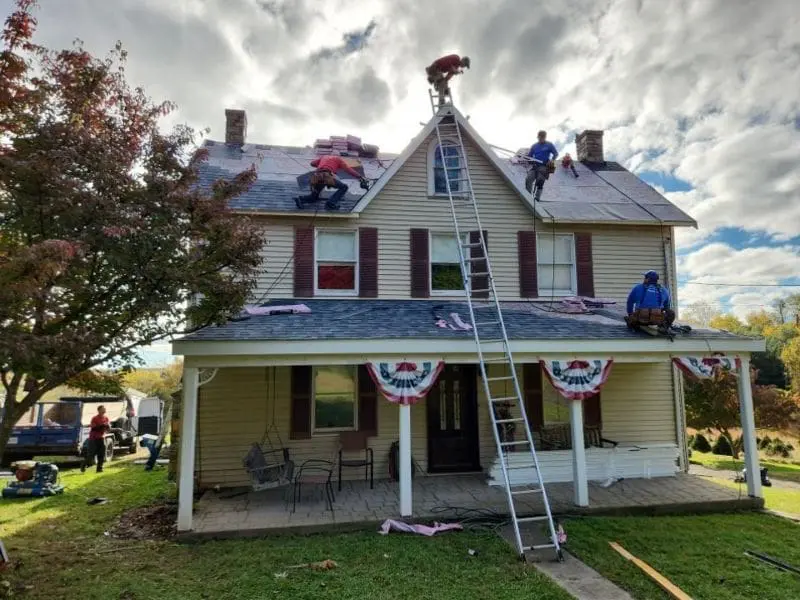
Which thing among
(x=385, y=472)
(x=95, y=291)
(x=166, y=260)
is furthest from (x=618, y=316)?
(x=95, y=291)

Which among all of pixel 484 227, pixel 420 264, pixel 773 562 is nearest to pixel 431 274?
pixel 420 264

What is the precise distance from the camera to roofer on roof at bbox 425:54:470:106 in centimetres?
1065

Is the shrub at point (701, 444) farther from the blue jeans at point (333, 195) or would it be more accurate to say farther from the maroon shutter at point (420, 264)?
the blue jeans at point (333, 195)

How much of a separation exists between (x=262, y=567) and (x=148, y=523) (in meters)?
3.09

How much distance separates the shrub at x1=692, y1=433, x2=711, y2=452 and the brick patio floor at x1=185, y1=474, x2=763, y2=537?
12.4m

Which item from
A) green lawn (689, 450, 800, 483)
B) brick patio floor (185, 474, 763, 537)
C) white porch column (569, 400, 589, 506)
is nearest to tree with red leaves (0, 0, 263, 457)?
brick patio floor (185, 474, 763, 537)

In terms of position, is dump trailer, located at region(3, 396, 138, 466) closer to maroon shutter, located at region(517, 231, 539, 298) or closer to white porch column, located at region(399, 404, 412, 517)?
white porch column, located at region(399, 404, 412, 517)

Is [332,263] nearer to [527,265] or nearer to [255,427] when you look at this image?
[255,427]

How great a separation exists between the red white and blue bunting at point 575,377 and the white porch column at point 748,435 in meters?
2.79

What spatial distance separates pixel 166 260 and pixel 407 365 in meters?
3.80

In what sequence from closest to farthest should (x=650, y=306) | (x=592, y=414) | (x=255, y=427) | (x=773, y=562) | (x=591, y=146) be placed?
1. (x=773, y=562)
2. (x=650, y=306)
3. (x=255, y=427)
4. (x=592, y=414)
5. (x=591, y=146)

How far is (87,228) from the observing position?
5.95m

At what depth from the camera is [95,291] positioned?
6.28 metres

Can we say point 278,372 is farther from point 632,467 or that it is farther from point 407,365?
point 632,467
